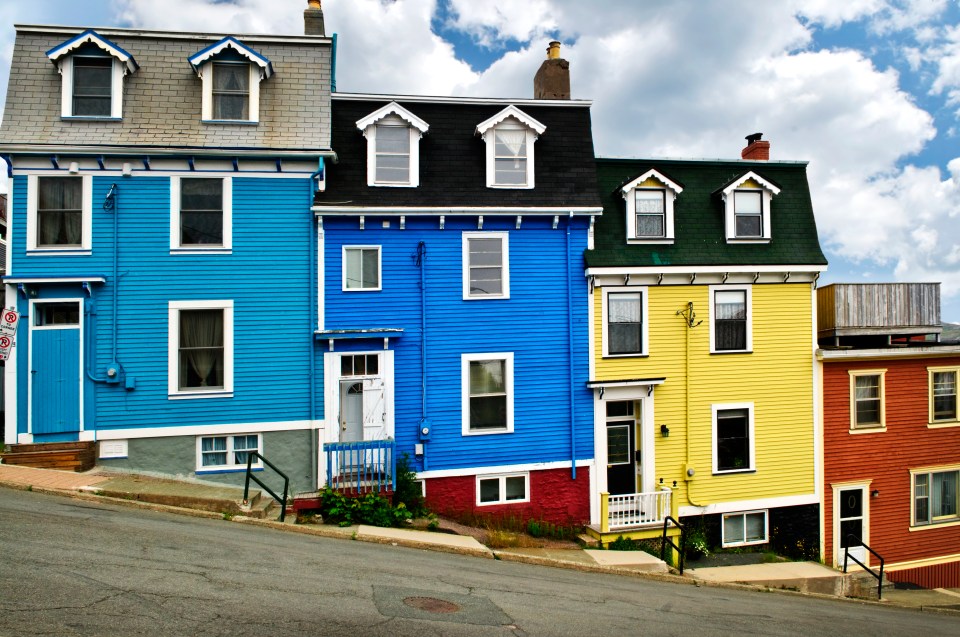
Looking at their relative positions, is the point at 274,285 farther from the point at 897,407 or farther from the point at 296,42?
the point at 897,407

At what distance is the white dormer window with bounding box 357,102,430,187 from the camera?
Result: 14789 millimetres

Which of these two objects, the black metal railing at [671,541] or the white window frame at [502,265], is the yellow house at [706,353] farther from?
the white window frame at [502,265]

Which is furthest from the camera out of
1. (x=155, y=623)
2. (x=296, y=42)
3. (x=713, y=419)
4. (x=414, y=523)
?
(x=713, y=419)

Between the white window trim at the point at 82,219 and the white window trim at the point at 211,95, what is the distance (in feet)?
9.15

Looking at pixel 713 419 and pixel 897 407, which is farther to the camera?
pixel 897 407

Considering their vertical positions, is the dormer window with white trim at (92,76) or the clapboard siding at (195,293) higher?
the dormer window with white trim at (92,76)

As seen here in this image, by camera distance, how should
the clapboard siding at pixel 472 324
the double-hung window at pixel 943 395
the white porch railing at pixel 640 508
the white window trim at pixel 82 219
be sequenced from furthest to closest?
the double-hung window at pixel 943 395 → the white porch railing at pixel 640 508 → the clapboard siding at pixel 472 324 → the white window trim at pixel 82 219

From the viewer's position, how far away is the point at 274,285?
14086 millimetres

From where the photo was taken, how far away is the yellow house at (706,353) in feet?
51.6

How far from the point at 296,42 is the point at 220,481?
1020cm

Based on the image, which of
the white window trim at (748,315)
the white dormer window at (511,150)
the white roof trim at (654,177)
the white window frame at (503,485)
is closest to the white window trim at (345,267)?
the white dormer window at (511,150)

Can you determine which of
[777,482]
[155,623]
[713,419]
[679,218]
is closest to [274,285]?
[155,623]

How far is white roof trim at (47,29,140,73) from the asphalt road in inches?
356

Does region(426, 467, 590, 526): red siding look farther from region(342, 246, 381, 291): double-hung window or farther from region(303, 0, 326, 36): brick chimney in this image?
region(303, 0, 326, 36): brick chimney
